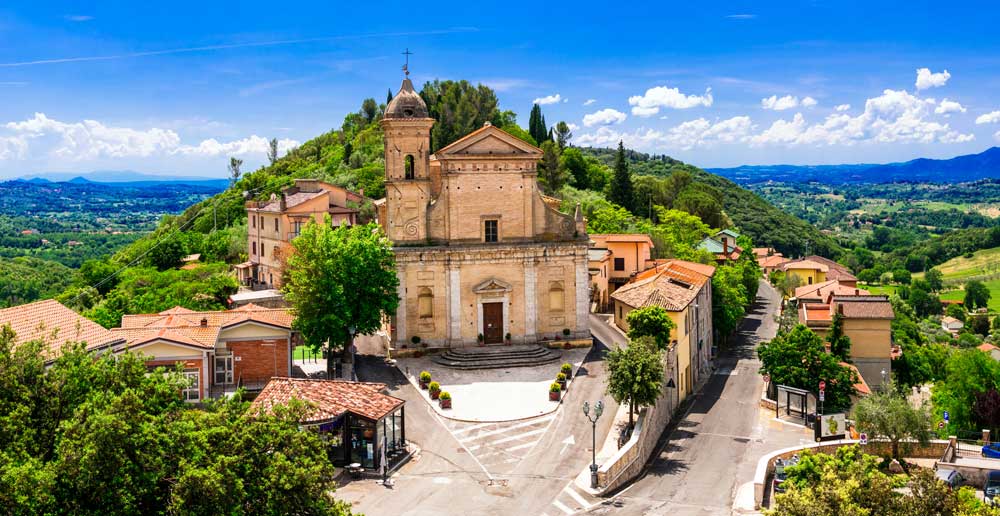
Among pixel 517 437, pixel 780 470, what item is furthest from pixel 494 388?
pixel 780 470

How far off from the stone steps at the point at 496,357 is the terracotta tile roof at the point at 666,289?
19.5 ft

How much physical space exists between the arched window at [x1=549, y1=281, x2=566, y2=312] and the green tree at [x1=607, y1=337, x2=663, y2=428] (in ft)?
40.8

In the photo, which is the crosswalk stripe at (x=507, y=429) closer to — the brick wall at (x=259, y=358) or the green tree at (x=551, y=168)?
the brick wall at (x=259, y=358)

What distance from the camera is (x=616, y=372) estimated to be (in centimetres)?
3506

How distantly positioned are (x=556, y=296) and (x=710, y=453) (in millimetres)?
14978

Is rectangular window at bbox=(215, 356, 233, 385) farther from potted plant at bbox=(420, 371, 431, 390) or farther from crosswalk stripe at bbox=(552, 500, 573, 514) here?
crosswalk stripe at bbox=(552, 500, 573, 514)

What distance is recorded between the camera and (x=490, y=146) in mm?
46906

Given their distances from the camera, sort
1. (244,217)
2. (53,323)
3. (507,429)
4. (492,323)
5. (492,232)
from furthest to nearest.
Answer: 1. (244,217)
2. (492,232)
3. (492,323)
4. (507,429)
5. (53,323)

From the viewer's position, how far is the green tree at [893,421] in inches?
1355

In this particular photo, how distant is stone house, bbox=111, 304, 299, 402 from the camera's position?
121 ft

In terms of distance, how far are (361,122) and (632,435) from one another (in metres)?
108

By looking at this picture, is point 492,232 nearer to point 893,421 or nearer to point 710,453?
point 710,453

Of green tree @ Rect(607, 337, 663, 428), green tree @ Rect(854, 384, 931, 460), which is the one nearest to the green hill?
green tree @ Rect(607, 337, 663, 428)

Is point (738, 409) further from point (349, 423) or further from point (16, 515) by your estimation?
point (16, 515)
